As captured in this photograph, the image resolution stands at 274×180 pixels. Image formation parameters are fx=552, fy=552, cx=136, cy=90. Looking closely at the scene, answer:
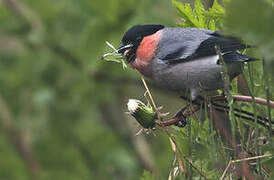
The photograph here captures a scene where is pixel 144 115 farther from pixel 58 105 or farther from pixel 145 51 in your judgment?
pixel 58 105

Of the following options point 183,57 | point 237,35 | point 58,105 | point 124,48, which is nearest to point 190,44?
point 183,57

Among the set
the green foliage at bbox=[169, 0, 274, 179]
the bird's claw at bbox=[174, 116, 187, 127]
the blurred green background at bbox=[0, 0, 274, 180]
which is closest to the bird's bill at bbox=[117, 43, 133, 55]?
the green foliage at bbox=[169, 0, 274, 179]

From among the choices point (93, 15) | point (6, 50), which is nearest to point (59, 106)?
point (6, 50)

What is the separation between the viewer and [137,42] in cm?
130

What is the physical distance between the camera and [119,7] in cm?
225

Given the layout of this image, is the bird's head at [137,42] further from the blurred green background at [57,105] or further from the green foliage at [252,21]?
the blurred green background at [57,105]

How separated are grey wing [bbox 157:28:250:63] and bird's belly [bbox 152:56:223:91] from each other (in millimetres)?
18

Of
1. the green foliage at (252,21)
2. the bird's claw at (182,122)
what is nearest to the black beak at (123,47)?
the bird's claw at (182,122)

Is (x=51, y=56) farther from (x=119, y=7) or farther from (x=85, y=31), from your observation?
A: (x=119, y=7)

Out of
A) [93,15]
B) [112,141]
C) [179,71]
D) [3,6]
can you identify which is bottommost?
[179,71]

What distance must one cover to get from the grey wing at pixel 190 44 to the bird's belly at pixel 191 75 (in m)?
0.02

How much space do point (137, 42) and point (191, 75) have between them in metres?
0.19

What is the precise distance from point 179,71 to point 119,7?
1079mm

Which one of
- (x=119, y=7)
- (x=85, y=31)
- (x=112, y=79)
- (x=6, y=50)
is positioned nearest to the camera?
(x=119, y=7)
